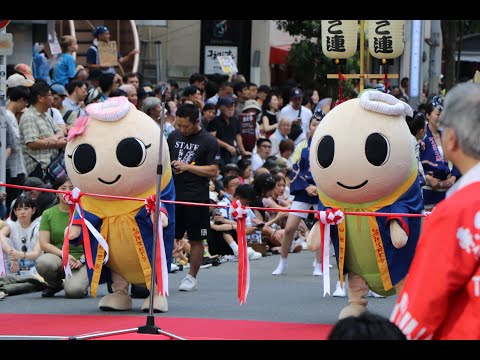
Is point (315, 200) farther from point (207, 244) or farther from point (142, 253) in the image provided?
point (142, 253)

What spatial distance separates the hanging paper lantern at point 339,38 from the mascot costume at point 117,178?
11.4 feet

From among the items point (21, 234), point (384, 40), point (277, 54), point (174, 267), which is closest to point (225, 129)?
point (174, 267)

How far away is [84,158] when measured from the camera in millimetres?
9039

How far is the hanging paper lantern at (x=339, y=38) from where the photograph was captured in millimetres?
12133

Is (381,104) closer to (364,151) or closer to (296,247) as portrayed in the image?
(364,151)

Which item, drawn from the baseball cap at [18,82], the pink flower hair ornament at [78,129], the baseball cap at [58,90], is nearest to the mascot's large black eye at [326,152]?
the pink flower hair ornament at [78,129]

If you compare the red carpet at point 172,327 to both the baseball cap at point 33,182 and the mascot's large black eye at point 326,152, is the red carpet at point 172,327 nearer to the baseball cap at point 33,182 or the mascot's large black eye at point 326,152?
the mascot's large black eye at point 326,152

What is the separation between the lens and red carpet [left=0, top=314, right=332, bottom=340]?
8320 mm

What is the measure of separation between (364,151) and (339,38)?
3.98 meters

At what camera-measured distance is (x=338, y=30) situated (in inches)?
478

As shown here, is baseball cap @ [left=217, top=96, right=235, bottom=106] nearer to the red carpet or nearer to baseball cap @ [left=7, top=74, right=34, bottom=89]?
baseball cap @ [left=7, top=74, right=34, bottom=89]

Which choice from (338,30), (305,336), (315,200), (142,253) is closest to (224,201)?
(315,200)

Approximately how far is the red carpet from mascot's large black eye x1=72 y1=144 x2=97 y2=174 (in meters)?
1.25
